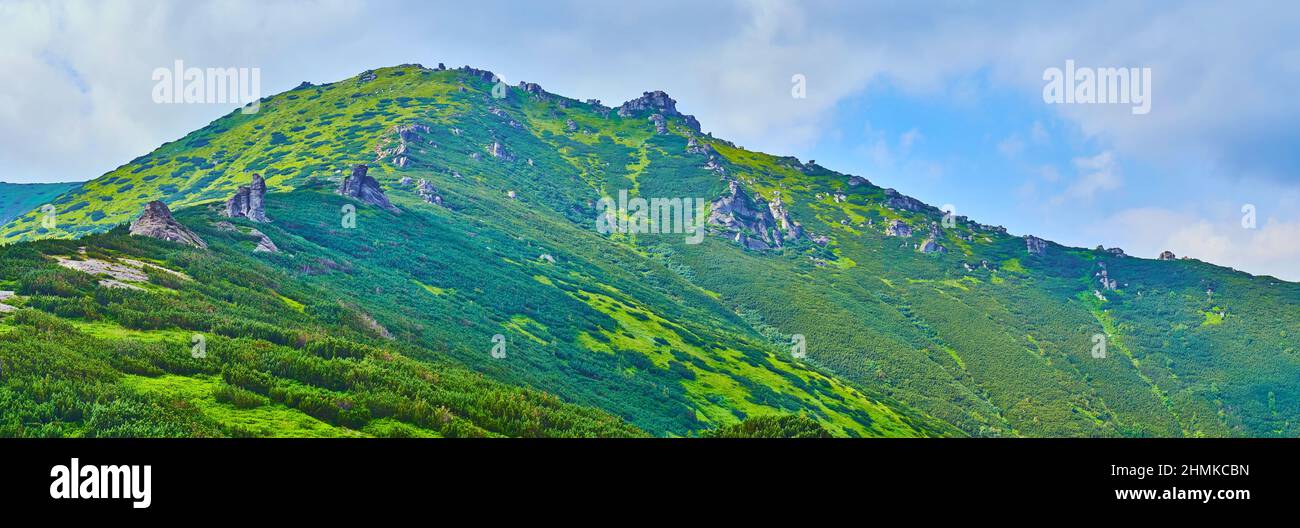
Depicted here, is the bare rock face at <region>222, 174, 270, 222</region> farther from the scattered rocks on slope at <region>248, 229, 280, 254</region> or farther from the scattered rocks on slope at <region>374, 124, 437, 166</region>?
the scattered rocks on slope at <region>374, 124, 437, 166</region>

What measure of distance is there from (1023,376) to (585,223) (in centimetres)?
11232

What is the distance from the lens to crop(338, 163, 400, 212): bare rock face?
9475cm

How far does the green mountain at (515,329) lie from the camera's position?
73.6 ft

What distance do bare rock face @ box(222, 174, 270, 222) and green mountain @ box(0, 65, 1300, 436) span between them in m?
1.93

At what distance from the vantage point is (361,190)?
95.9 meters

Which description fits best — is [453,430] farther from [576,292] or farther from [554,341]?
[576,292]

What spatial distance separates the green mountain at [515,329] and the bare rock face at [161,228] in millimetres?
2061

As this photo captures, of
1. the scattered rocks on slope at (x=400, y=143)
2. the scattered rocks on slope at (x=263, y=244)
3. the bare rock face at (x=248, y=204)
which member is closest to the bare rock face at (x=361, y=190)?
the bare rock face at (x=248, y=204)

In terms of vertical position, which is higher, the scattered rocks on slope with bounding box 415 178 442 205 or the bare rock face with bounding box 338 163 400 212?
the scattered rocks on slope with bounding box 415 178 442 205

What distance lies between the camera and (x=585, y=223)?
181 meters

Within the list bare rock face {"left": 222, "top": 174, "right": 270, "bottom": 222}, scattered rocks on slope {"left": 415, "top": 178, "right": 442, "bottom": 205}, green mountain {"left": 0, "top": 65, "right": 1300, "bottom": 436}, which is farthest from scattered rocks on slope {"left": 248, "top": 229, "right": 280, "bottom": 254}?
scattered rocks on slope {"left": 415, "top": 178, "right": 442, "bottom": 205}

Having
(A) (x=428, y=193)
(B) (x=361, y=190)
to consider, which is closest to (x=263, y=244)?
(B) (x=361, y=190)
